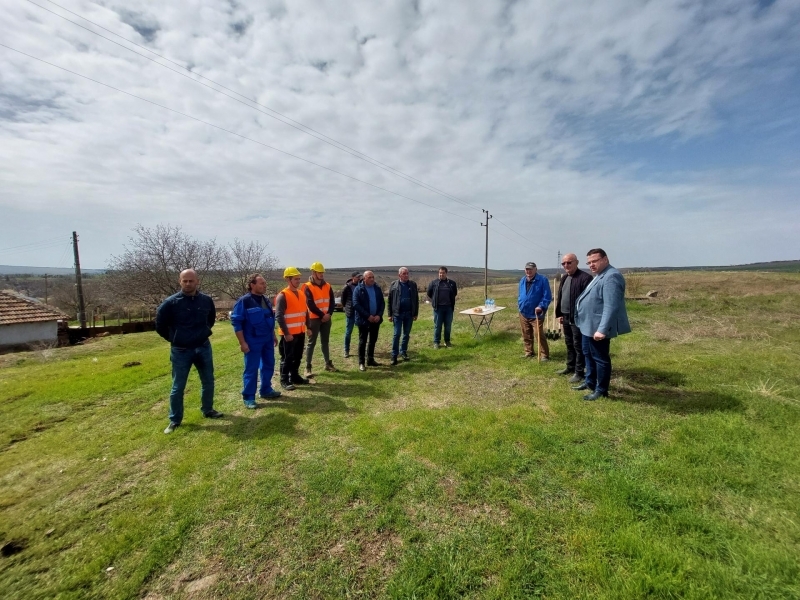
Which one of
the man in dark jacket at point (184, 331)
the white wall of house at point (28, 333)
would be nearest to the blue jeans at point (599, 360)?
the man in dark jacket at point (184, 331)

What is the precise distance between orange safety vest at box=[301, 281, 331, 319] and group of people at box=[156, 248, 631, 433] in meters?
0.02

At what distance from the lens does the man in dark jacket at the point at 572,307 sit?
210 inches

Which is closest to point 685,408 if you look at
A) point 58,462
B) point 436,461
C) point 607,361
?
point 607,361

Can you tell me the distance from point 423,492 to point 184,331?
3.49 metres

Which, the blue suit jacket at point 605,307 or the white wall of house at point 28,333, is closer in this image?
the blue suit jacket at point 605,307

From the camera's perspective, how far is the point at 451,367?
6.54 m

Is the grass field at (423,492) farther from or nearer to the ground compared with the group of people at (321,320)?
nearer to the ground

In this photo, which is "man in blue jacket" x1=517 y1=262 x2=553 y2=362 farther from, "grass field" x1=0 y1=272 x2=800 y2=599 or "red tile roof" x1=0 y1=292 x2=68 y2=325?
"red tile roof" x1=0 y1=292 x2=68 y2=325

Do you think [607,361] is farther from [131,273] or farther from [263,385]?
[131,273]

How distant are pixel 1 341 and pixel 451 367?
78.1ft

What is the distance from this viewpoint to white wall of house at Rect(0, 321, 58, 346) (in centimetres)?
1694

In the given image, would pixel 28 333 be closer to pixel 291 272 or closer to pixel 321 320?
pixel 321 320

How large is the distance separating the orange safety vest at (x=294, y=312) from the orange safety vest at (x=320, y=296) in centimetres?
45

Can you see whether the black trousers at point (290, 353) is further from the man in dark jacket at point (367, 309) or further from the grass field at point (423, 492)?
the man in dark jacket at point (367, 309)
